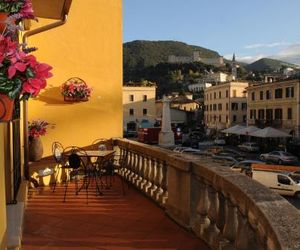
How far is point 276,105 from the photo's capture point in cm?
5178

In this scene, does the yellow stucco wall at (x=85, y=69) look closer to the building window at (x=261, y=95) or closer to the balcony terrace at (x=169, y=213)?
the balcony terrace at (x=169, y=213)

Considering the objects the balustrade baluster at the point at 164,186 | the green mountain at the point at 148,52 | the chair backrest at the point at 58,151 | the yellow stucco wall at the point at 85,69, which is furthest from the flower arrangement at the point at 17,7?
the green mountain at the point at 148,52

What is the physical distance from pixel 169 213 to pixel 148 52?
169 meters

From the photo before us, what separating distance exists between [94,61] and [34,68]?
24.1ft

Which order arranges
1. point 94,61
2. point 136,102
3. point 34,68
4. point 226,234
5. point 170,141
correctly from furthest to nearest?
1. point 136,102
2. point 170,141
3. point 94,61
4. point 226,234
5. point 34,68

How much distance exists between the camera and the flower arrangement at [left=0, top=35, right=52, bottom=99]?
1.91 metres

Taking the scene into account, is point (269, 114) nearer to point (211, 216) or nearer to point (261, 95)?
point (261, 95)

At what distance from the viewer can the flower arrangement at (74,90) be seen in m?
8.62

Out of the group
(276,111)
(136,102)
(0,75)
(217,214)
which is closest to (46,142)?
(217,214)

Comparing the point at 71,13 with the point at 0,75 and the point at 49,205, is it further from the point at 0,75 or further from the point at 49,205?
the point at 0,75

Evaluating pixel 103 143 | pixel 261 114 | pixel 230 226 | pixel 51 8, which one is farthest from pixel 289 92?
pixel 230 226

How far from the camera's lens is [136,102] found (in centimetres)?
7669

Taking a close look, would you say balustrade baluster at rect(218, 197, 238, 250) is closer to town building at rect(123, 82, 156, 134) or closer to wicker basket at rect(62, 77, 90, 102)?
wicker basket at rect(62, 77, 90, 102)

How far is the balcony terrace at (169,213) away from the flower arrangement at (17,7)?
1609 millimetres
